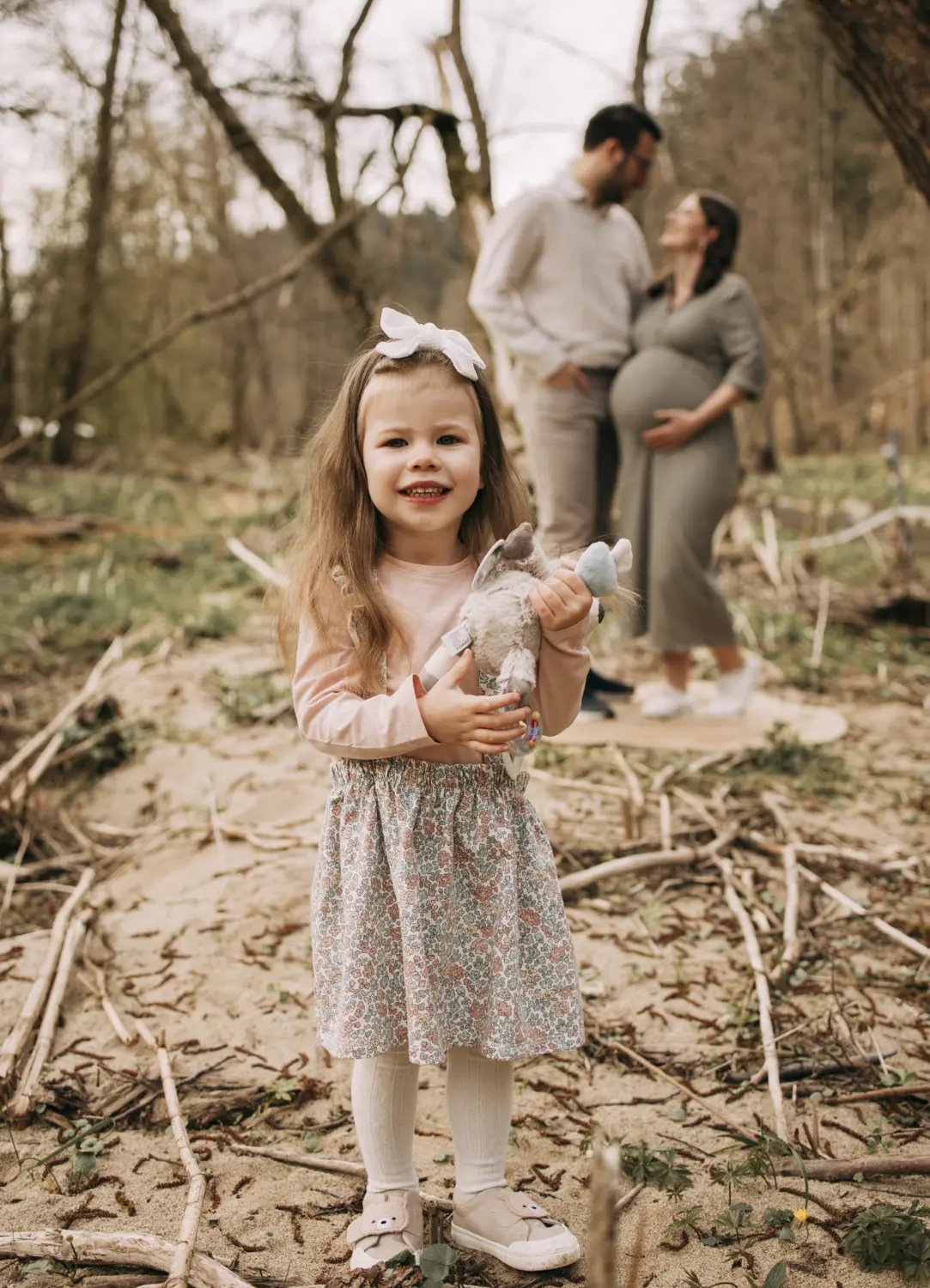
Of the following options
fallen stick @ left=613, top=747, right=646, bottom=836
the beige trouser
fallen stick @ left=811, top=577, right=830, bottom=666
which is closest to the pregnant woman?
the beige trouser

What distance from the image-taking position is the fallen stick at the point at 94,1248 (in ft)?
5.98

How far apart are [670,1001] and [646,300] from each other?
9.86 ft

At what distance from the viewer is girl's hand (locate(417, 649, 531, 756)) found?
65.9 inches

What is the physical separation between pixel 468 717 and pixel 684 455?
2.95 meters

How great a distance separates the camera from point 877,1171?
203 cm

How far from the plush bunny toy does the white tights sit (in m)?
0.61

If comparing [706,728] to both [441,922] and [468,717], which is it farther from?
[468,717]

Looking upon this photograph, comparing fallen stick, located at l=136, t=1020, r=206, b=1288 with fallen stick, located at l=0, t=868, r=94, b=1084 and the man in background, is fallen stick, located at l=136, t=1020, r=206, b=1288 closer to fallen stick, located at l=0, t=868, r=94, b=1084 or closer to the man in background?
fallen stick, located at l=0, t=868, r=94, b=1084

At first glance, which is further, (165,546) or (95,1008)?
(165,546)

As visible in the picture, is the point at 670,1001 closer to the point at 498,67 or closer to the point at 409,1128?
the point at 409,1128

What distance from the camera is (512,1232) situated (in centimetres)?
188

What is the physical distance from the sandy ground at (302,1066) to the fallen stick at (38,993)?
0.29 feet

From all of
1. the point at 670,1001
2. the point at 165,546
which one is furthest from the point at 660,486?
the point at 165,546

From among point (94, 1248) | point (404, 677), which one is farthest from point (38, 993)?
point (404, 677)
